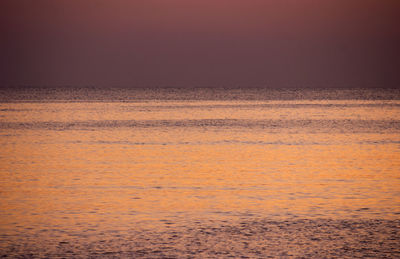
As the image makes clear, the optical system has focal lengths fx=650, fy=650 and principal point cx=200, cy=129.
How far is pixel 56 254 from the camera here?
12539mm

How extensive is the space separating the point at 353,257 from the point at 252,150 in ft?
66.9

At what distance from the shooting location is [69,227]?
48.8 ft

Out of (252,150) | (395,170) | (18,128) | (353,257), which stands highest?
(18,128)

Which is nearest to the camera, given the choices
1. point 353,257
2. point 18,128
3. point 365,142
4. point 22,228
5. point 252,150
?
point 353,257

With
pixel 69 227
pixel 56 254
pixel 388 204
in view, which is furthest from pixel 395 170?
pixel 56 254

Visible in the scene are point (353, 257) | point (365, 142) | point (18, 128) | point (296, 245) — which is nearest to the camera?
point (353, 257)

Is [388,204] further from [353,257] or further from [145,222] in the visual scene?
[145,222]

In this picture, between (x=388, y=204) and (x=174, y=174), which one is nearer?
(x=388, y=204)

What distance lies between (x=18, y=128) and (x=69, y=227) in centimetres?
3704

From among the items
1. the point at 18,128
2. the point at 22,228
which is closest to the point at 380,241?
the point at 22,228

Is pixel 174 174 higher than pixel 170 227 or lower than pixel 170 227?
higher

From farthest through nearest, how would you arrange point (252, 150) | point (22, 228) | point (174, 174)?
point (252, 150) → point (174, 174) → point (22, 228)

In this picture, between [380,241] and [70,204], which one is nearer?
[380,241]

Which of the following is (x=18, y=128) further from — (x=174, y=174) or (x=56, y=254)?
(x=56, y=254)
